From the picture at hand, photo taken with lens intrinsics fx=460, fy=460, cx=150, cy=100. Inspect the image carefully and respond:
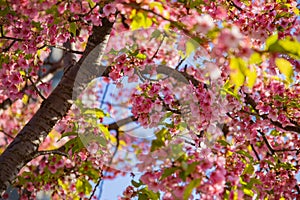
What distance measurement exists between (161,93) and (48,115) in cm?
92

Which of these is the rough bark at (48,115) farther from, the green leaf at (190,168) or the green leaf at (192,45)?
the green leaf at (190,168)

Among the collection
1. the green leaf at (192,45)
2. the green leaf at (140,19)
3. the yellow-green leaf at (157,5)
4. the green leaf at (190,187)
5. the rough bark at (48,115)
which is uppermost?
the rough bark at (48,115)

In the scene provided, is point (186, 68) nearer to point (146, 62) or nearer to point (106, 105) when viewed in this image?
point (146, 62)

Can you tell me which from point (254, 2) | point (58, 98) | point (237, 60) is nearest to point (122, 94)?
point (58, 98)

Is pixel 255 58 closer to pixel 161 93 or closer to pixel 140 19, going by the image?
pixel 140 19

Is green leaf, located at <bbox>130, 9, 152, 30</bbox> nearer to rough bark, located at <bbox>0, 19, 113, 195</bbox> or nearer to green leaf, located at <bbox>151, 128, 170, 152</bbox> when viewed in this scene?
green leaf, located at <bbox>151, 128, 170, 152</bbox>

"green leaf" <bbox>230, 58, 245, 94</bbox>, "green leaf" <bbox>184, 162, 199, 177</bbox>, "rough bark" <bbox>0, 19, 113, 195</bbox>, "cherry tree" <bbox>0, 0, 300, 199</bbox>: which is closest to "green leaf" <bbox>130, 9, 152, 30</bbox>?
"cherry tree" <bbox>0, 0, 300, 199</bbox>

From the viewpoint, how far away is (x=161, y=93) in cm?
268

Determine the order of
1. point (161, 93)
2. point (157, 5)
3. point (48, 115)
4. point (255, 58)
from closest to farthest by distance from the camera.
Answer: point (255, 58) < point (157, 5) < point (161, 93) < point (48, 115)

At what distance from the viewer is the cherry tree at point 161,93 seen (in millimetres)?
1874

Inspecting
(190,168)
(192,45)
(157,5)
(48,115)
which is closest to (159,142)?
(190,168)

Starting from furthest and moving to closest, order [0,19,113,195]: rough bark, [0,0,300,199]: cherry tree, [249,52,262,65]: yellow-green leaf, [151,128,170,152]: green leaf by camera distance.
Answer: [0,19,113,195]: rough bark
[151,128,170,152]: green leaf
[0,0,300,199]: cherry tree
[249,52,262,65]: yellow-green leaf

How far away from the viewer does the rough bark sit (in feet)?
10.0

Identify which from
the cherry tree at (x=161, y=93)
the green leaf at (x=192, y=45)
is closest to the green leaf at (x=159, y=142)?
the cherry tree at (x=161, y=93)
